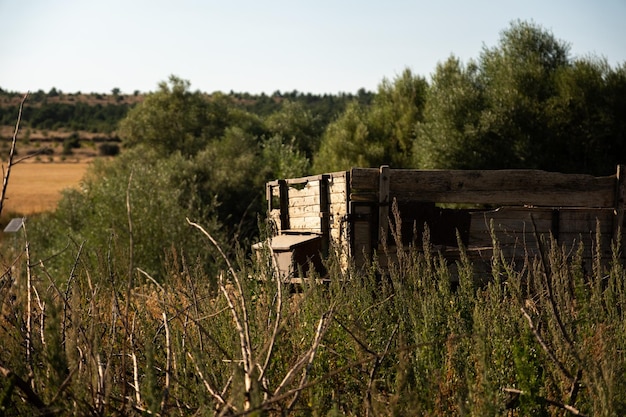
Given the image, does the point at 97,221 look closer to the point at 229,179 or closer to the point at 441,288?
the point at 229,179

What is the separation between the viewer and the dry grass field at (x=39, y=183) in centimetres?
4804

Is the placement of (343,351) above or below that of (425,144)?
below

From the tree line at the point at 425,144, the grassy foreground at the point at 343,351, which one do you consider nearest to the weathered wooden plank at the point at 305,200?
the grassy foreground at the point at 343,351

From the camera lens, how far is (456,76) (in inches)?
1019

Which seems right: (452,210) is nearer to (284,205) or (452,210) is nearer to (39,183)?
(284,205)

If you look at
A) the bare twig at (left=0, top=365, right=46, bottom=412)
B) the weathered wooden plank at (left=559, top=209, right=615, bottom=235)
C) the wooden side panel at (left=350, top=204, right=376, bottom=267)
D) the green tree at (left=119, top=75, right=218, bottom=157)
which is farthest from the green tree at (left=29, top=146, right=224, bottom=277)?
the bare twig at (left=0, top=365, right=46, bottom=412)

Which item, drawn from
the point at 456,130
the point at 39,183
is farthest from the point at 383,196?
the point at 39,183

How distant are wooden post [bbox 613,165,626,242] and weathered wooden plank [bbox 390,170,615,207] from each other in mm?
58

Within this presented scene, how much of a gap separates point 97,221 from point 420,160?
11515 millimetres

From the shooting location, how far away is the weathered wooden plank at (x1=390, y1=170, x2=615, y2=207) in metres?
8.30

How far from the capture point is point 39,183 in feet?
216

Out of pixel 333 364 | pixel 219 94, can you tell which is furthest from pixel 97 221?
pixel 219 94

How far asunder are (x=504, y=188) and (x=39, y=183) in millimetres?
63340

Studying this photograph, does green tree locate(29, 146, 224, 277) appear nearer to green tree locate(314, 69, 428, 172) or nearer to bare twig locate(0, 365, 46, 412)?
green tree locate(314, 69, 428, 172)
